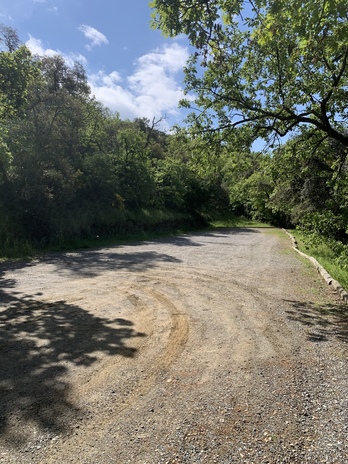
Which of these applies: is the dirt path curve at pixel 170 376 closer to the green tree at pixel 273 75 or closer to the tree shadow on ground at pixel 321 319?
the tree shadow on ground at pixel 321 319

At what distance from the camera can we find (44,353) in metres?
4.29

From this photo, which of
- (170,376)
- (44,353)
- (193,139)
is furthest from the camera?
(193,139)

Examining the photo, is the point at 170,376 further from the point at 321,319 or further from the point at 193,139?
the point at 193,139

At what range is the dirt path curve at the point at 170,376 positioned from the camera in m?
2.66

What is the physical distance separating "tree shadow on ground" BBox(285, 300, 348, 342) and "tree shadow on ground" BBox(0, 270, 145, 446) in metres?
2.88

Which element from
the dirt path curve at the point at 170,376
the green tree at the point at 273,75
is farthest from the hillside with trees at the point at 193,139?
the dirt path curve at the point at 170,376

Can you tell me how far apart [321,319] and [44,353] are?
4789 millimetres

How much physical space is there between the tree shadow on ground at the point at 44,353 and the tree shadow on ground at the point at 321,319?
9.44 ft

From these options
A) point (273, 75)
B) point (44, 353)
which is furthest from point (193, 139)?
point (44, 353)

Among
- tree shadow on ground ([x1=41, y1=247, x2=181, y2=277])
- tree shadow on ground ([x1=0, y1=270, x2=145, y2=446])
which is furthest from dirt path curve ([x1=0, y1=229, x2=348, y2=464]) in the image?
tree shadow on ground ([x1=41, y1=247, x2=181, y2=277])

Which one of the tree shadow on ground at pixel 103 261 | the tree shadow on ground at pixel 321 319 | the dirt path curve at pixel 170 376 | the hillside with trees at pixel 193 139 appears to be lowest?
the tree shadow on ground at pixel 103 261

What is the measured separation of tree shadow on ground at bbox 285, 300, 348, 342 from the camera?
535 centimetres

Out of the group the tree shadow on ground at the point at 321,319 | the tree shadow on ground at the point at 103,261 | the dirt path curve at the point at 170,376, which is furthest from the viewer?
the tree shadow on ground at the point at 103,261

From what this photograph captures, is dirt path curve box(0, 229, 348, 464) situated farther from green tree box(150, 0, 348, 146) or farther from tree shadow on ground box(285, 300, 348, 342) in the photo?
green tree box(150, 0, 348, 146)
